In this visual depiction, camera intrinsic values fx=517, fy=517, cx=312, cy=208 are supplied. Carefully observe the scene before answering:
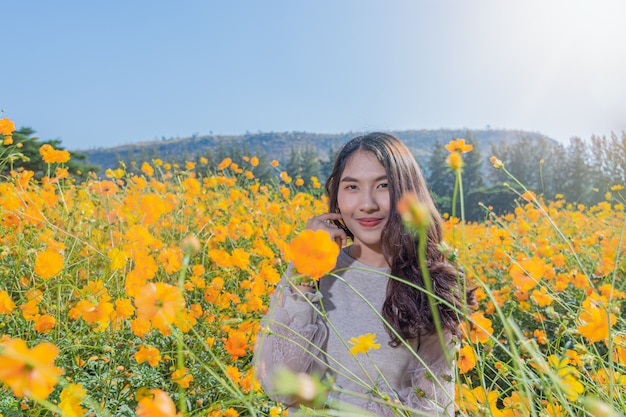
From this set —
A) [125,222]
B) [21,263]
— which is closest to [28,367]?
[21,263]

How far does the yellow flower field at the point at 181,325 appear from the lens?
556 millimetres

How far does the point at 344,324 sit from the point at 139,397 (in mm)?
679

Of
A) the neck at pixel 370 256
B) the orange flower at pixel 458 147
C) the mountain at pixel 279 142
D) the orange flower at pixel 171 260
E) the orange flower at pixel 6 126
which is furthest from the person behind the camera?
the mountain at pixel 279 142

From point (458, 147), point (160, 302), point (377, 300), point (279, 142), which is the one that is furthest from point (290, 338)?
point (279, 142)

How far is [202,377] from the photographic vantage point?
1.33m

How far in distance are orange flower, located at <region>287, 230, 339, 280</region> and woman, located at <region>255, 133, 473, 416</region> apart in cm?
57

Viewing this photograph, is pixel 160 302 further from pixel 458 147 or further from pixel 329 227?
pixel 329 227

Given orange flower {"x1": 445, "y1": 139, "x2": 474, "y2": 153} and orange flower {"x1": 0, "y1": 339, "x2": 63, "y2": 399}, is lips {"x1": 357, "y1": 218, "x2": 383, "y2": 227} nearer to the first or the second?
orange flower {"x1": 445, "y1": 139, "x2": 474, "y2": 153}

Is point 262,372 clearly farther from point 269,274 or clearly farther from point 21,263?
point 21,263

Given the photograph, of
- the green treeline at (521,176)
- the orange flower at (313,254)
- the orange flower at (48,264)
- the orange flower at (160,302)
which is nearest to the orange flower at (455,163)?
the orange flower at (313,254)

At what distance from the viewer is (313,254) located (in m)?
0.65

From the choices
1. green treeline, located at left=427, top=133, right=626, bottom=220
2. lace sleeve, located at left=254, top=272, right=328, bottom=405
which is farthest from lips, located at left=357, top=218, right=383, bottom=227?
green treeline, located at left=427, top=133, right=626, bottom=220

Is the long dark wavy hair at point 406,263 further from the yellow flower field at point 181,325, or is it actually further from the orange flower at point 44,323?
the orange flower at point 44,323

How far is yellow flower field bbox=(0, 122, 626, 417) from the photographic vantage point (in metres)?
0.56
